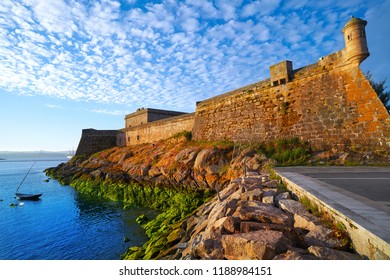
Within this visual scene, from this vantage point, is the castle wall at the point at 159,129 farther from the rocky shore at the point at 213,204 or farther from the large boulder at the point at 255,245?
the large boulder at the point at 255,245

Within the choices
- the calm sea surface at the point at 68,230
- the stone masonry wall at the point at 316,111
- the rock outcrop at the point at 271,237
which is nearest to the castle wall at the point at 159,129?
the stone masonry wall at the point at 316,111

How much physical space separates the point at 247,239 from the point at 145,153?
72.6 feet

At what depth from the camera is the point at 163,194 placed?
16.9 m

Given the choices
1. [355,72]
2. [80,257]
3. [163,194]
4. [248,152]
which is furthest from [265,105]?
[80,257]

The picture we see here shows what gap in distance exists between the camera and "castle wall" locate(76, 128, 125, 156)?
40.2m

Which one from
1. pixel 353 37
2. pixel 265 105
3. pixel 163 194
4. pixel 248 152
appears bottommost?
pixel 163 194

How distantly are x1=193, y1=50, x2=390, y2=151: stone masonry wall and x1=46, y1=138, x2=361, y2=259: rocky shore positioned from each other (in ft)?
8.68

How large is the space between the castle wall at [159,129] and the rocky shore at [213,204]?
210 cm

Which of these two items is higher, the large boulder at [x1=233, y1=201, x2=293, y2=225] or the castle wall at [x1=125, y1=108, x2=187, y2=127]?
the castle wall at [x1=125, y1=108, x2=187, y2=127]

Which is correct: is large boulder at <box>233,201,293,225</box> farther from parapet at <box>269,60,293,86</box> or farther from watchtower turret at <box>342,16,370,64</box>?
parapet at <box>269,60,293,86</box>

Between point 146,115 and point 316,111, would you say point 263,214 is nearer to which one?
point 316,111

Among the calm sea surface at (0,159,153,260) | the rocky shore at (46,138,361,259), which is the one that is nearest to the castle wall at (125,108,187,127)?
the rocky shore at (46,138,361,259)

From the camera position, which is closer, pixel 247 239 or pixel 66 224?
pixel 247 239
